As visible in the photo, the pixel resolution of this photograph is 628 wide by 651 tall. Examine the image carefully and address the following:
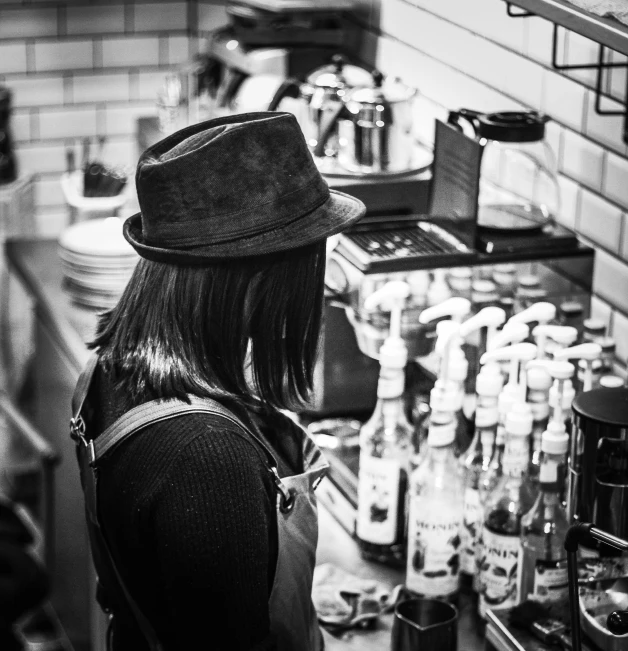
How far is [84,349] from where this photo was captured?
2.54m

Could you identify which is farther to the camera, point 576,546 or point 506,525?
point 506,525

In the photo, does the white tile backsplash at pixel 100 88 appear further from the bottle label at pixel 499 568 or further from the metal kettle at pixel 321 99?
the bottle label at pixel 499 568

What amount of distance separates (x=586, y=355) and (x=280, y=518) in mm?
547

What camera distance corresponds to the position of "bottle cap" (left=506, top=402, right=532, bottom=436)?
1.54 m

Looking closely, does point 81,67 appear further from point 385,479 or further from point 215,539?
point 215,539

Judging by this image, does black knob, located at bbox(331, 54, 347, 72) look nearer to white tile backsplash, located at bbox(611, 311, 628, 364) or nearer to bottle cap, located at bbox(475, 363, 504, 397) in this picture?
white tile backsplash, located at bbox(611, 311, 628, 364)

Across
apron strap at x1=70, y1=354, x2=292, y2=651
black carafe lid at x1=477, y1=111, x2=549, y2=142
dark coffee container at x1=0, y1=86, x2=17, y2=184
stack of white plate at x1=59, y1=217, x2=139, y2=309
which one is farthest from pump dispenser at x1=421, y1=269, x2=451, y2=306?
dark coffee container at x1=0, y1=86, x2=17, y2=184

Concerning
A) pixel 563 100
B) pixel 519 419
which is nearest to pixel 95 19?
pixel 563 100

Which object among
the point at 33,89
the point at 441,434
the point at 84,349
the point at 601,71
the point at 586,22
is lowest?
the point at 84,349

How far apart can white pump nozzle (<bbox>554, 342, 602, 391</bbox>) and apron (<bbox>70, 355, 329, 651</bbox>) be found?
402 millimetres

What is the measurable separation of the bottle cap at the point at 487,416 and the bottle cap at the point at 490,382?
29 mm

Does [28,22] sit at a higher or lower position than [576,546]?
higher

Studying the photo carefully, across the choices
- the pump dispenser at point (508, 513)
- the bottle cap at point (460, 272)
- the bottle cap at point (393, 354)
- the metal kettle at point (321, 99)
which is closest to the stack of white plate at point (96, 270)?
the metal kettle at point (321, 99)

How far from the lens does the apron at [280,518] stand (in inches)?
51.1
